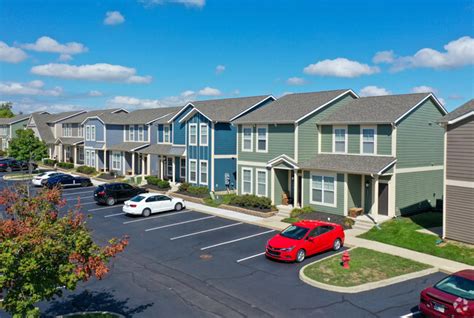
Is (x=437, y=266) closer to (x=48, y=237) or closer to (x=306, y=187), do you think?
(x=306, y=187)

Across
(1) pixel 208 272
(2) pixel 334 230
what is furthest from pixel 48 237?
(2) pixel 334 230

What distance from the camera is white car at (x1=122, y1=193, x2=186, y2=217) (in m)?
27.4

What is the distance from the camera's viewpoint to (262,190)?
3058 centimetres

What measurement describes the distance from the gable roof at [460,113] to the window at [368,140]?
5.68 m

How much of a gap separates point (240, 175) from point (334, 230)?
13315 millimetres

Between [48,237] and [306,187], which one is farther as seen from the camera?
[306,187]

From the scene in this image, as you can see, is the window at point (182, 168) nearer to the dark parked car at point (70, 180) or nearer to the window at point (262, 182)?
the dark parked car at point (70, 180)

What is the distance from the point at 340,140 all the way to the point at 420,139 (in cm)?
475

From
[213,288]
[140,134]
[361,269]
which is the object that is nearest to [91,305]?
[213,288]

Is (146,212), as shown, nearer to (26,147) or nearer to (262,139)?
(262,139)

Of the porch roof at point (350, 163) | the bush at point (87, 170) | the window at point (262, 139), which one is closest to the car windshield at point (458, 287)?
the porch roof at point (350, 163)

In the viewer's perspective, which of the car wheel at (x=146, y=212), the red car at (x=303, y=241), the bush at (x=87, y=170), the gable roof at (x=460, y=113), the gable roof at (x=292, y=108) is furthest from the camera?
the bush at (x=87, y=170)

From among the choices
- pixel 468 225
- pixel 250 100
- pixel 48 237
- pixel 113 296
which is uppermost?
pixel 250 100

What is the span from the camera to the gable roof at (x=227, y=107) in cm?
3469
